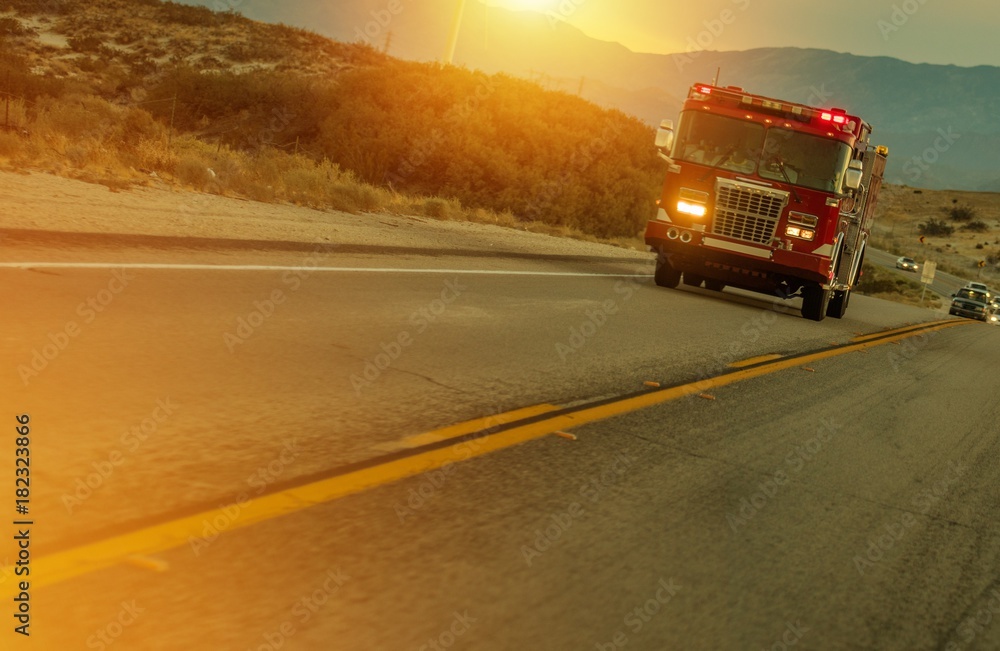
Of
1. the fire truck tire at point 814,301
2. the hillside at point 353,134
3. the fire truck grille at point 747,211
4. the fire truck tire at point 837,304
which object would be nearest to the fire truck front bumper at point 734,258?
the fire truck grille at point 747,211

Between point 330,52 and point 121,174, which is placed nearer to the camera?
point 121,174

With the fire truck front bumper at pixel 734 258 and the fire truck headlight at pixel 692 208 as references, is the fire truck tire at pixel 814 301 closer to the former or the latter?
the fire truck front bumper at pixel 734 258

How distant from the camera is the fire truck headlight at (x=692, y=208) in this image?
53.7ft

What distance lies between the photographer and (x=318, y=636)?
3125 mm

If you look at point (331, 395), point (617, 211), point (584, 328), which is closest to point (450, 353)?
point (331, 395)

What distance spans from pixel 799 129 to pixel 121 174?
10897 millimetres

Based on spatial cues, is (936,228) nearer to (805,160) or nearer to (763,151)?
(805,160)

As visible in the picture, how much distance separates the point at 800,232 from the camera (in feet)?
52.7

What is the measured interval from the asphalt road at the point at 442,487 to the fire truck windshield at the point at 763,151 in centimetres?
656

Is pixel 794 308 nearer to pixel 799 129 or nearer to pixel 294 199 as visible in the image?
pixel 799 129

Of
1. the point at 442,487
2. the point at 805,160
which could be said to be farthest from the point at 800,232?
the point at 442,487

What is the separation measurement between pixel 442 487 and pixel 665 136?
1163 centimetres

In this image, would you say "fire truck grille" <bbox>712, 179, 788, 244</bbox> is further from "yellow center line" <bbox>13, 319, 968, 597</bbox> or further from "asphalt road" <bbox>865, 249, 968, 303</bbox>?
"asphalt road" <bbox>865, 249, 968, 303</bbox>

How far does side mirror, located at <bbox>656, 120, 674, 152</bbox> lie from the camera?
15453mm
